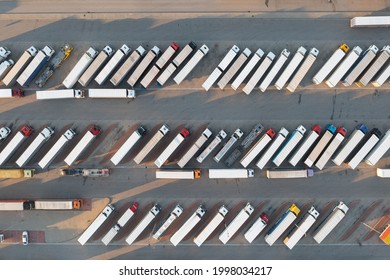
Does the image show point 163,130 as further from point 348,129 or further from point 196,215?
point 348,129

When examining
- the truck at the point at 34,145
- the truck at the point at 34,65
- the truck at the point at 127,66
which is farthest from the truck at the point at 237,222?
the truck at the point at 34,65

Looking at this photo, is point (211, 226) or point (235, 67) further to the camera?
point (211, 226)

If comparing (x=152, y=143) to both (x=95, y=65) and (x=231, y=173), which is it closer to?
(x=231, y=173)

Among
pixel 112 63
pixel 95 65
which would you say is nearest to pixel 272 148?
pixel 112 63

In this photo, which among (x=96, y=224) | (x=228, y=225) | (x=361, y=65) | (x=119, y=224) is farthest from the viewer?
(x=228, y=225)

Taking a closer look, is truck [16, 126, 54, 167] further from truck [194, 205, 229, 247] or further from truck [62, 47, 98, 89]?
truck [194, 205, 229, 247]

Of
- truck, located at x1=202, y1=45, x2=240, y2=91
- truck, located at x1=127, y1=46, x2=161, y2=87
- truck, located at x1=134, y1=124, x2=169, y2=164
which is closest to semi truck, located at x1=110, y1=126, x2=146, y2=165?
truck, located at x1=134, y1=124, x2=169, y2=164
